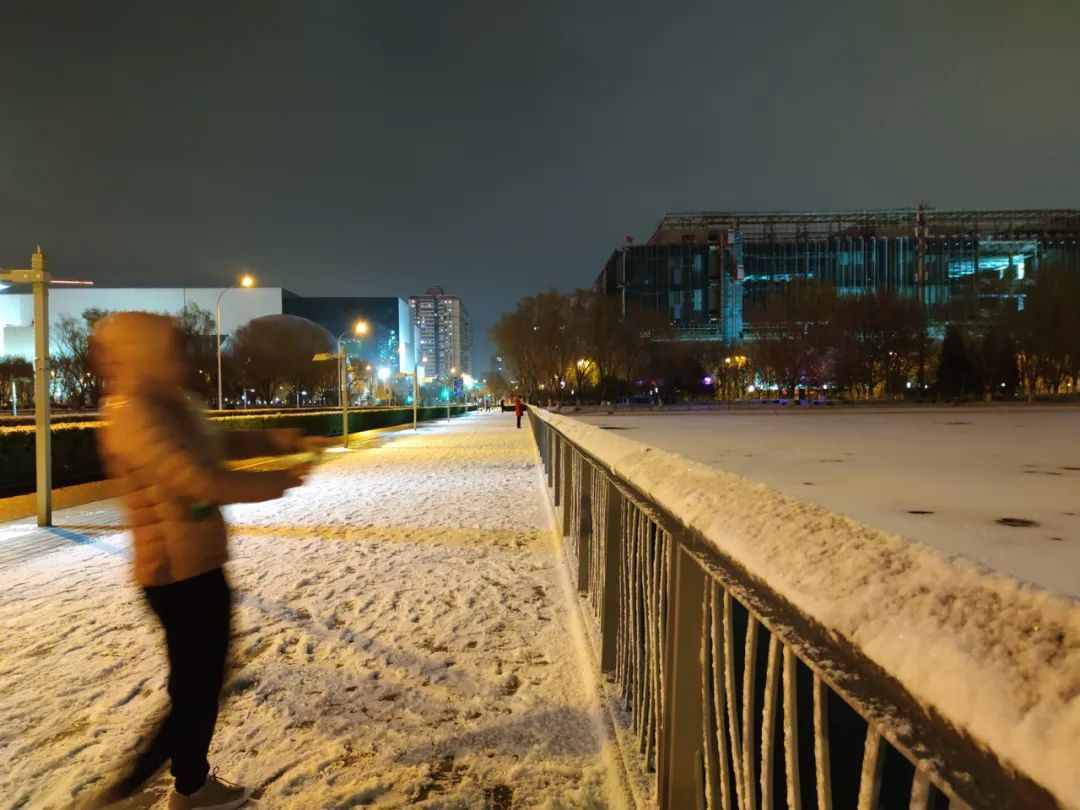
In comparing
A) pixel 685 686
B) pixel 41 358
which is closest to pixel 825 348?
pixel 41 358

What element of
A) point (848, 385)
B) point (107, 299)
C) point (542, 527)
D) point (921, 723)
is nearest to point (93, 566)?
point (542, 527)

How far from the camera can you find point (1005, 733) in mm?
747

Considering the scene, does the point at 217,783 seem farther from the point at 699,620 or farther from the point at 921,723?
the point at 921,723

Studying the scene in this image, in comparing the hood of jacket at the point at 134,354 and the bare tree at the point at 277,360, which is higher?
the bare tree at the point at 277,360

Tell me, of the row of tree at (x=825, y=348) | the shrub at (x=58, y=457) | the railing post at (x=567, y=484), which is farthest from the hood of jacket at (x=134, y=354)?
the row of tree at (x=825, y=348)

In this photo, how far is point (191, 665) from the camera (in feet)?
8.27

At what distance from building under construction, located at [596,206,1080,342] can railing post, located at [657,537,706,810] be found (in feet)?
296

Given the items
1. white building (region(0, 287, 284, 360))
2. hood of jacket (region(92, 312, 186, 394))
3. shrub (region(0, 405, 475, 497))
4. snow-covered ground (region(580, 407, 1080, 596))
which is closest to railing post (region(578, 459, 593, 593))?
snow-covered ground (region(580, 407, 1080, 596))

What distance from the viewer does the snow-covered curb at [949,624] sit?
2.38 ft

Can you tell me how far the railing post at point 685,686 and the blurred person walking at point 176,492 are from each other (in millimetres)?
1541

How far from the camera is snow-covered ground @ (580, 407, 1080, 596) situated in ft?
17.5

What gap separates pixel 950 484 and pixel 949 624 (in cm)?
1047

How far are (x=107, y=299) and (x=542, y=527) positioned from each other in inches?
4974

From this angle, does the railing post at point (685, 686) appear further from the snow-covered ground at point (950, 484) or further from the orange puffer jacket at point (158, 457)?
the orange puffer jacket at point (158, 457)
